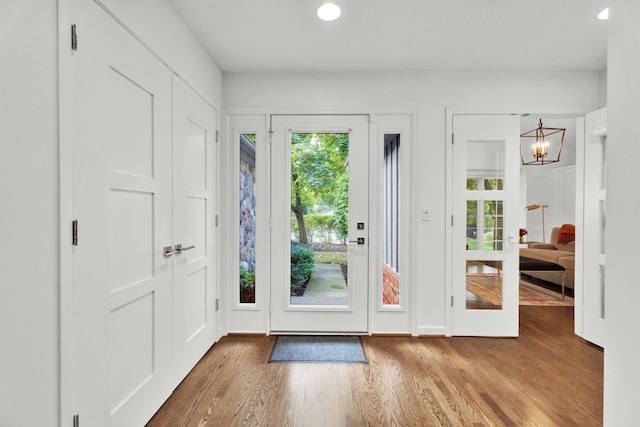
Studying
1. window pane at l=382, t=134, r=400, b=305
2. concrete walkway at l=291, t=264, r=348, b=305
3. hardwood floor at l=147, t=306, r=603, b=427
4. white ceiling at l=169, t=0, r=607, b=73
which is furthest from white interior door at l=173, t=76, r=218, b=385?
window pane at l=382, t=134, r=400, b=305

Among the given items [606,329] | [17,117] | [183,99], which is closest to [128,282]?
[17,117]

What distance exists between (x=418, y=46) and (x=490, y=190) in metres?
1.41

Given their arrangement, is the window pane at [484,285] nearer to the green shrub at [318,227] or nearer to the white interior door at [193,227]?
the green shrub at [318,227]

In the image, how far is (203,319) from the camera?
99.4 inches

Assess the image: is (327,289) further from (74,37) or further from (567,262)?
(567,262)

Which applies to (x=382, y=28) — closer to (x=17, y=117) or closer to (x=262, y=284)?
(x=17, y=117)

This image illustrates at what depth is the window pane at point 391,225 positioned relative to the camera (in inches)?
116

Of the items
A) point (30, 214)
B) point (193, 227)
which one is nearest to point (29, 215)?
point (30, 214)

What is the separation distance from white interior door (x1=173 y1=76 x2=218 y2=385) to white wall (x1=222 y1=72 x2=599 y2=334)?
0.84 m

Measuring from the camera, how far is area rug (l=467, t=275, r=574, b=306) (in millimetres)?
2930

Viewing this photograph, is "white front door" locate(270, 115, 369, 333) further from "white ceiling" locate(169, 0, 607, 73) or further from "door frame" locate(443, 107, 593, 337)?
"door frame" locate(443, 107, 593, 337)

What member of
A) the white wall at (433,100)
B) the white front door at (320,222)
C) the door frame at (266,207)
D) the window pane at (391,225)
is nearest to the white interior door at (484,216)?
the white wall at (433,100)

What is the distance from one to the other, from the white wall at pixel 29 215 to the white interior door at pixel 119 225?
0.36 ft

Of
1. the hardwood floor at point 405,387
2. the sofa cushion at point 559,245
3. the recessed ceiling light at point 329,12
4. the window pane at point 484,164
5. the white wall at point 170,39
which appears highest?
the recessed ceiling light at point 329,12
